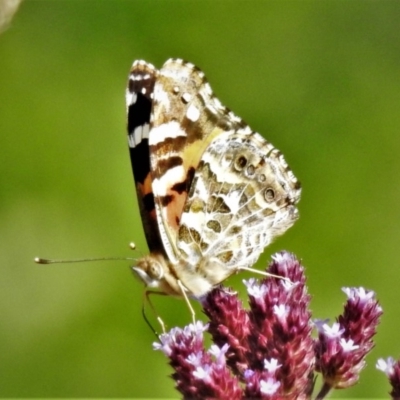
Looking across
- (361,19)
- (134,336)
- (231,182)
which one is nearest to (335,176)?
(361,19)

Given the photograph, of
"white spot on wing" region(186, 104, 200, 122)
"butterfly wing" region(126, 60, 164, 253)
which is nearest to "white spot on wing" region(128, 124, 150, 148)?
"butterfly wing" region(126, 60, 164, 253)

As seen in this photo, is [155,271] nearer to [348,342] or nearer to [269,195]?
[269,195]

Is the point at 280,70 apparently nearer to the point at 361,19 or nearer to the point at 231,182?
the point at 361,19

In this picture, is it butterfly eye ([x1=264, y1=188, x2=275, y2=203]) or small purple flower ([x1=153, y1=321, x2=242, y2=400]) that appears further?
butterfly eye ([x1=264, y1=188, x2=275, y2=203])

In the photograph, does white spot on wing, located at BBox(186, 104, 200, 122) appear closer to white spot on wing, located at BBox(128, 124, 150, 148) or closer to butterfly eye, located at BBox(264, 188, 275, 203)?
white spot on wing, located at BBox(128, 124, 150, 148)

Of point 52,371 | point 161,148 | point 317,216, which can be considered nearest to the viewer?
point 161,148

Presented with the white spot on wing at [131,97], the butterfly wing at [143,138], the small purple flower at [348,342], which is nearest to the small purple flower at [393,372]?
the small purple flower at [348,342]
